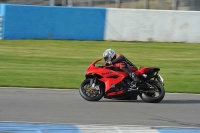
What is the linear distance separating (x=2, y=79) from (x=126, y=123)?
6.42 m

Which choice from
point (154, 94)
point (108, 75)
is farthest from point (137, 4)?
point (108, 75)

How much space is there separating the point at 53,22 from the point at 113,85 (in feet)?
39.8

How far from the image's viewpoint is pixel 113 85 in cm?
1077

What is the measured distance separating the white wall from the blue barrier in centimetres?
56

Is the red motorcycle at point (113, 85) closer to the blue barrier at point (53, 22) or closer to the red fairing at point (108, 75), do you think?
the red fairing at point (108, 75)

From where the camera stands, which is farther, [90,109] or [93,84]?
[93,84]

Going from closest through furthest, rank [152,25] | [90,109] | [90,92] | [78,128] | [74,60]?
[78,128]
[90,109]
[90,92]
[74,60]
[152,25]

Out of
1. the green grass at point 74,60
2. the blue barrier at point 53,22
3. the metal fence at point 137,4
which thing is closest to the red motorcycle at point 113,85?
the green grass at point 74,60

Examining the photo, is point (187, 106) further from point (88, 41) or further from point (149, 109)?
point (88, 41)

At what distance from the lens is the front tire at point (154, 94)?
10844 mm

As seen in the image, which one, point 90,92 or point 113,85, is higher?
point 113,85

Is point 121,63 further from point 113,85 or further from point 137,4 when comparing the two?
point 137,4

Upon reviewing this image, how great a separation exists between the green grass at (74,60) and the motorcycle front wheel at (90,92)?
8.41ft

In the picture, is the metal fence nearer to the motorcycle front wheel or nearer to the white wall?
the white wall
